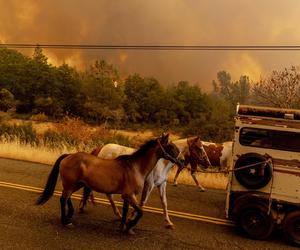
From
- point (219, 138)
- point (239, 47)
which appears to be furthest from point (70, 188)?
point (219, 138)

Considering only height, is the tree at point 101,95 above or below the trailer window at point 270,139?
above

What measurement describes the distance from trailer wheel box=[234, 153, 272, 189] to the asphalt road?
1210 millimetres

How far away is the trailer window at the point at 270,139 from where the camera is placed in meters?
8.60

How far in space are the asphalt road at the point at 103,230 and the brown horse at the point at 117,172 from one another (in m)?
0.41

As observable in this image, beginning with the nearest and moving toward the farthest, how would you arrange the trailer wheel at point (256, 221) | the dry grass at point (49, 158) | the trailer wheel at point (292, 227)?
the trailer wheel at point (292, 227) → the trailer wheel at point (256, 221) → the dry grass at point (49, 158)

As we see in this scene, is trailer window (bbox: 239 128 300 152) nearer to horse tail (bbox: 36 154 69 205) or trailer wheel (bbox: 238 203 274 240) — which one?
trailer wheel (bbox: 238 203 274 240)

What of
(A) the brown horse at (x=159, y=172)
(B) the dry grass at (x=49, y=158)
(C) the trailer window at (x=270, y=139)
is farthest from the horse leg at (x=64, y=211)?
(B) the dry grass at (x=49, y=158)

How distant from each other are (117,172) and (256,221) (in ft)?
10.6

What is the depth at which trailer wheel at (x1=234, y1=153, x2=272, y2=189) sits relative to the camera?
8626 millimetres

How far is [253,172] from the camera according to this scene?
8711mm

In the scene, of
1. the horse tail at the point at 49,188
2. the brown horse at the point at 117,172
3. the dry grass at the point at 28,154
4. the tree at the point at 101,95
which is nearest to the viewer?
the brown horse at the point at 117,172

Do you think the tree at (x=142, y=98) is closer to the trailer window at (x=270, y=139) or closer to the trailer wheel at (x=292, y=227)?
the trailer window at (x=270, y=139)

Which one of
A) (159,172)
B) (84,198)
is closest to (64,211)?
(84,198)

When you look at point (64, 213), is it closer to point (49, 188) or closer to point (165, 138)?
point (49, 188)
